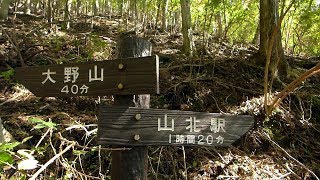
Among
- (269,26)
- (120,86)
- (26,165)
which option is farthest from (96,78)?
(269,26)

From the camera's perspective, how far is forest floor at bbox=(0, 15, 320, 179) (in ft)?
12.2

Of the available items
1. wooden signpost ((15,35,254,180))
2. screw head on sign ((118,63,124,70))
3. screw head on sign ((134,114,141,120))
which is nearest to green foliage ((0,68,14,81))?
wooden signpost ((15,35,254,180))

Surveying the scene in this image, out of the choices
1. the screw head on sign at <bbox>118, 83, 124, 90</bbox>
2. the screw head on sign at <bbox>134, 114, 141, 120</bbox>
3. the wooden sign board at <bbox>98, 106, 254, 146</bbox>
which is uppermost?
the screw head on sign at <bbox>118, 83, 124, 90</bbox>

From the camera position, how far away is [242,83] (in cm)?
540

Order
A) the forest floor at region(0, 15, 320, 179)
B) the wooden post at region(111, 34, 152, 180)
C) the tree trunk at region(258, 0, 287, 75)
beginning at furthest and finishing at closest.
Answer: the tree trunk at region(258, 0, 287, 75) → the forest floor at region(0, 15, 320, 179) → the wooden post at region(111, 34, 152, 180)

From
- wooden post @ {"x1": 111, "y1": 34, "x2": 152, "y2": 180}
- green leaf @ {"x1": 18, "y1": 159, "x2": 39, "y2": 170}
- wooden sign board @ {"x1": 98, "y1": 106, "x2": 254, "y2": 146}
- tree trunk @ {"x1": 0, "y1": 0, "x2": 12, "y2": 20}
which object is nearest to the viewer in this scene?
green leaf @ {"x1": 18, "y1": 159, "x2": 39, "y2": 170}

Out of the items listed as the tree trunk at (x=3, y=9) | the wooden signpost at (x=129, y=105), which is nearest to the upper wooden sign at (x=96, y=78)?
the wooden signpost at (x=129, y=105)

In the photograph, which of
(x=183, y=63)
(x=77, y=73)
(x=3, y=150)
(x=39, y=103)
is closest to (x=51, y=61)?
(x=39, y=103)

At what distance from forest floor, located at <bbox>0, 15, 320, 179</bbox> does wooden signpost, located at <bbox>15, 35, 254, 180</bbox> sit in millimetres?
868

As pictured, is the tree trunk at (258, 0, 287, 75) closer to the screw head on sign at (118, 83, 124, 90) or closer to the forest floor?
the forest floor

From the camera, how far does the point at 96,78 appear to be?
2012 millimetres

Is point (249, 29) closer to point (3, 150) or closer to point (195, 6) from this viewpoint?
point (195, 6)

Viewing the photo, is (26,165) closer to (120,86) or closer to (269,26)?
(120,86)

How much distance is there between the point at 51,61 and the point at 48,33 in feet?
10.8
